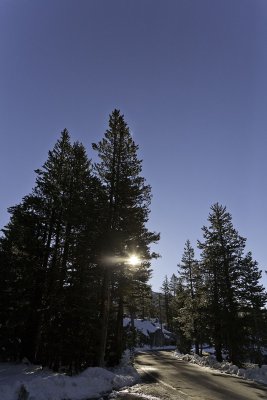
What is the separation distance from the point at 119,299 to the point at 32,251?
9.57m

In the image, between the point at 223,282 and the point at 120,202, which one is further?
the point at 223,282

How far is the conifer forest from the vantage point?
20422 millimetres

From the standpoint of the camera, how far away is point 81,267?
21750 millimetres

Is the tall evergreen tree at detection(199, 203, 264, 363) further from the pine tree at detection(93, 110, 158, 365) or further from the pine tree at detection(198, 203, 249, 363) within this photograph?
the pine tree at detection(93, 110, 158, 365)

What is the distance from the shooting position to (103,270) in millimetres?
22047

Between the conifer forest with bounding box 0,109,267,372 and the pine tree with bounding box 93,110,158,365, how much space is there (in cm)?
6

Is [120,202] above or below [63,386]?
above

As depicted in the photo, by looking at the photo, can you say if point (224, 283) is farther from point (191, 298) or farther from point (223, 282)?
point (191, 298)

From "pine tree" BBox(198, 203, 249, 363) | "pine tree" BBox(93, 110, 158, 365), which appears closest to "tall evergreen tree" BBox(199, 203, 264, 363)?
"pine tree" BBox(198, 203, 249, 363)

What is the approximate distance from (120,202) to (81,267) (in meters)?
4.98

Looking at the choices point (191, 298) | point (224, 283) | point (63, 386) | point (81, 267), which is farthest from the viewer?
point (191, 298)

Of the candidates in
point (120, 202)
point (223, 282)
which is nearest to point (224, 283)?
point (223, 282)

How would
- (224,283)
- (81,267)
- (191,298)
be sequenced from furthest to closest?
A: 1. (191,298)
2. (224,283)
3. (81,267)

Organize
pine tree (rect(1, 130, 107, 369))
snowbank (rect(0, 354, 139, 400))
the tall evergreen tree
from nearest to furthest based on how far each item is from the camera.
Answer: snowbank (rect(0, 354, 139, 400))
pine tree (rect(1, 130, 107, 369))
the tall evergreen tree
